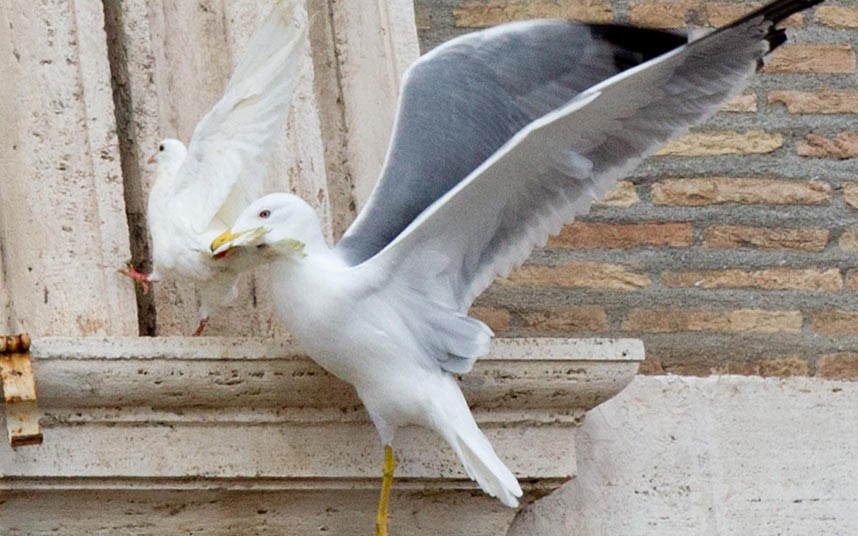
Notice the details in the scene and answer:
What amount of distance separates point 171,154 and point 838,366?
0.89m

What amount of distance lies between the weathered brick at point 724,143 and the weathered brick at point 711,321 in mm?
210

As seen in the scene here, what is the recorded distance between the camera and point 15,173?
2527mm

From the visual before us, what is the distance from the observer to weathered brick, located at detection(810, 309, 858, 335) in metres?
3.02

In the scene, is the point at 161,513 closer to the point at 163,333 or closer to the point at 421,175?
the point at 163,333

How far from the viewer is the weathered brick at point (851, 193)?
10.2 feet

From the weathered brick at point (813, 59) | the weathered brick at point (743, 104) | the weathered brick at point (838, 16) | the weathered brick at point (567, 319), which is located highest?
the weathered brick at point (838, 16)

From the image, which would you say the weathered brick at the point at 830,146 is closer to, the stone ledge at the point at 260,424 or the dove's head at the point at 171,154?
the stone ledge at the point at 260,424

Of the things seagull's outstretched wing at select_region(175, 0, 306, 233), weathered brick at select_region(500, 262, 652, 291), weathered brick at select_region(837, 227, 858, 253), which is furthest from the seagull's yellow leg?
weathered brick at select_region(837, 227, 858, 253)

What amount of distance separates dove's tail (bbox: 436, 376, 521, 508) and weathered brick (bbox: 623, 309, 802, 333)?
2.18 ft

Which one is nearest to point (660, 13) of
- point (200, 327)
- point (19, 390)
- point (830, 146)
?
point (830, 146)

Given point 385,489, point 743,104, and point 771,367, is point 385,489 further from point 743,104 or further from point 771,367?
point 743,104

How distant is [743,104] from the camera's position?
3.14 metres

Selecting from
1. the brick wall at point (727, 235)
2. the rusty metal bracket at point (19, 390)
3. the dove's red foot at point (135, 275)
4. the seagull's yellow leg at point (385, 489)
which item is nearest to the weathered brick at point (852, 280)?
the brick wall at point (727, 235)

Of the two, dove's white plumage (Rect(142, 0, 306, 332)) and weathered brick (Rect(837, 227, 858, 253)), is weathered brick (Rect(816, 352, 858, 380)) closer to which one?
weathered brick (Rect(837, 227, 858, 253))
